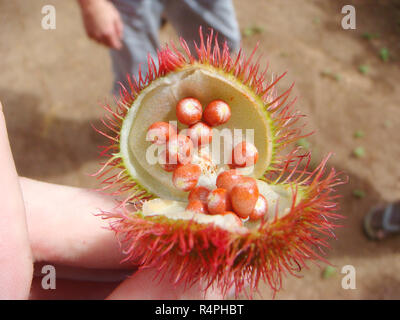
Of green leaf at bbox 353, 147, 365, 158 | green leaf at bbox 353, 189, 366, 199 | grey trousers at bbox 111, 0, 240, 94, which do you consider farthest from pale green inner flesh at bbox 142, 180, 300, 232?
green leaf at bbox 353, 147, 365, 158

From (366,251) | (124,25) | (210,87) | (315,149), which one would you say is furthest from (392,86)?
(210,87)

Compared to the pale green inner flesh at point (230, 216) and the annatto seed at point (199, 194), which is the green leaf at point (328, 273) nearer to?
the pale green inner flesh at point (230, 216)

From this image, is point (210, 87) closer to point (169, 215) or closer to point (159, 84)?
point (159, 84)

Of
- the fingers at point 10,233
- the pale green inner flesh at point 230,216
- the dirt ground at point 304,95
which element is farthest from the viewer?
the dirt ground at point 304,95

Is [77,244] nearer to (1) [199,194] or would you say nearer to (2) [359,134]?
(1) [199,194]

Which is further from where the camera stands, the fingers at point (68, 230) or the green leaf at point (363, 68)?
the green leaf at point (363, 68)

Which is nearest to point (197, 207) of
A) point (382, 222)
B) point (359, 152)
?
point (382, 222)

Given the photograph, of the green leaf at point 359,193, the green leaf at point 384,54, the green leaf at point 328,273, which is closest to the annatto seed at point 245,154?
the green leaf at point 328,273
